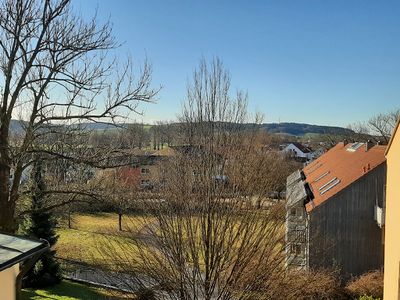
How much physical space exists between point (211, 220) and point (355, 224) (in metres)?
12.1

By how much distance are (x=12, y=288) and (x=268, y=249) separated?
6.46 m

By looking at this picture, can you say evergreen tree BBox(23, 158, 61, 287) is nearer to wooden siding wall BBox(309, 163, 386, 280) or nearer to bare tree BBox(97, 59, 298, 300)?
bare tree BBox(97, 59, 298, 300)

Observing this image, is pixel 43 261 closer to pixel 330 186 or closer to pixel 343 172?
pixel 330 186

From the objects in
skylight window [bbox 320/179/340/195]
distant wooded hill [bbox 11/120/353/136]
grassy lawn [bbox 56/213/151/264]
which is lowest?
grassy lawn [bbox 56/213/151/264]

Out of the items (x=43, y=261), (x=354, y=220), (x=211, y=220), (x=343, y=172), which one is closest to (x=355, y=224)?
(x=354, y=220)

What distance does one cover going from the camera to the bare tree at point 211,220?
29.5 ft

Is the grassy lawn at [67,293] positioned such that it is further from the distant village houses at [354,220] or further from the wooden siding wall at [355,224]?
the wooden siding wall at [355,224]

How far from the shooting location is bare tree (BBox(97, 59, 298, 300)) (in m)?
8.99

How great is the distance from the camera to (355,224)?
18.6 m

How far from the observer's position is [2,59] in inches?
362

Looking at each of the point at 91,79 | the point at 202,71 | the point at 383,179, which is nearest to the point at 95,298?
the point at 91,79

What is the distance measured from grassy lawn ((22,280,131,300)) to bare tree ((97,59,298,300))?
789cm

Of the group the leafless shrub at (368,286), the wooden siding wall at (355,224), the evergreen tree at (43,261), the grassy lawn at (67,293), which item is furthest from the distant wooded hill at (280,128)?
the grassy lawn at (67,293)

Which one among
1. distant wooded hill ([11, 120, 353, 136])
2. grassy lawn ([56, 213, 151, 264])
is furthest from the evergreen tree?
distant wooded hill ([11, 120, 353, 136])
